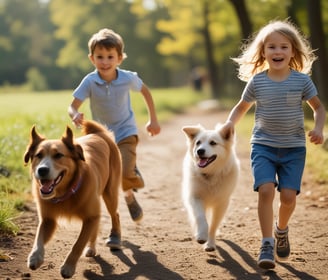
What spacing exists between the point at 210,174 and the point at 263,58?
1153mm

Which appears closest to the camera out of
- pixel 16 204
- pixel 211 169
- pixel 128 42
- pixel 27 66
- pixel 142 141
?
pixel 211 169

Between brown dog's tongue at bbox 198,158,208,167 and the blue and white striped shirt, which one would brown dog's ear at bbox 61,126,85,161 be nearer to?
brown dog's tongue at bbox 198,158,208,167

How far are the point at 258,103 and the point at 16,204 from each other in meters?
3.17

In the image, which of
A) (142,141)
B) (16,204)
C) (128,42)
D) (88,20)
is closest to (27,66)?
(88,20)

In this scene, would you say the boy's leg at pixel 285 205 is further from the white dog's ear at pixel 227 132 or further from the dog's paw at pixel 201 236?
the white dog's ear at pixel 227 132

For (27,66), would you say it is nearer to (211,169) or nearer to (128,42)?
(128,42)

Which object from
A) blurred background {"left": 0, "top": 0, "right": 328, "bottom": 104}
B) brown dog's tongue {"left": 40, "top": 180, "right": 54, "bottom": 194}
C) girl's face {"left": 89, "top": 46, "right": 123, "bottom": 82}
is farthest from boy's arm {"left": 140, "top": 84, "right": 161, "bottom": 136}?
blurred background {"left": 0, "top": 0, "right": 328, "bottom": 104}

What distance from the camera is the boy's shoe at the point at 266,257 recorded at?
445cm

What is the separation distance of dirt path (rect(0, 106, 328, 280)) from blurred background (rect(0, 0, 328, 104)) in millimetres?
15014

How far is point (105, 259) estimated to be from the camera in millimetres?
5094

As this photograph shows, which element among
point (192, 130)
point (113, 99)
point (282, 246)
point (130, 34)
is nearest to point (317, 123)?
point (282, 246)

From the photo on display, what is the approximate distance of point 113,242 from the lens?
538 cm

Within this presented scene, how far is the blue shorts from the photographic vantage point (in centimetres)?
470

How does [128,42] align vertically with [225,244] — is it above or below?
above
